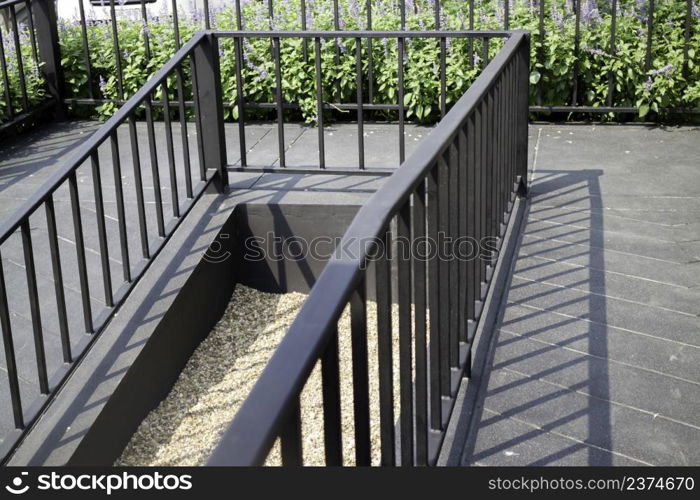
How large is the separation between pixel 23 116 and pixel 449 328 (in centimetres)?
508

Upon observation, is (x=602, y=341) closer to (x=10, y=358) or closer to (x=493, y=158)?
(x=493, y=158)

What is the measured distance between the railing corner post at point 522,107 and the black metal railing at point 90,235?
62.9 inches

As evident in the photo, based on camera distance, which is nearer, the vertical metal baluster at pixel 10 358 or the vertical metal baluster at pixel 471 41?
the vertical metal baluster at pixel 10 358

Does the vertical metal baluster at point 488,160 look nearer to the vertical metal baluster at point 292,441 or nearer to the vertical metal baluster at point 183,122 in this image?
the vertical metal baluster at point 183,122

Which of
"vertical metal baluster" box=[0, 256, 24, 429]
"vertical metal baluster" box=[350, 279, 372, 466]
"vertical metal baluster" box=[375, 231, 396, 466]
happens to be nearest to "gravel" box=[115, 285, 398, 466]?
"vertical metal baluster" box=[0, 256, 24, 429]

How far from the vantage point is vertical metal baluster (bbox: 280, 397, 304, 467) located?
1.78 meters

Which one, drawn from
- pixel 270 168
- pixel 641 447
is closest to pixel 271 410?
pixel 641 447

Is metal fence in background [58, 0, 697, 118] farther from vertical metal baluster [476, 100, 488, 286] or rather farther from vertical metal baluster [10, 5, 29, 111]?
vertical metal baluster [476, 100, 488, 286]

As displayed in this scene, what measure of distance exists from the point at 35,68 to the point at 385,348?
20.1 feet

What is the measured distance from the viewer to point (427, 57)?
7.41m

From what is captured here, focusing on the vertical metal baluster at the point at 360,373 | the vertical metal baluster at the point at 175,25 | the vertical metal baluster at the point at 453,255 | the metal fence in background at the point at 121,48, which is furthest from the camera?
the vertical metal baluster at the point at 175,25

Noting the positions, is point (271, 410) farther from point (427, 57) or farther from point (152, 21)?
point (152, 21)

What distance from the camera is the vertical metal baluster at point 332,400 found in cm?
198

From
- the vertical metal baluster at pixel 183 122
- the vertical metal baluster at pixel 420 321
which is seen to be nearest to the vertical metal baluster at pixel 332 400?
the vertical metal baluster at pixel 420 321
